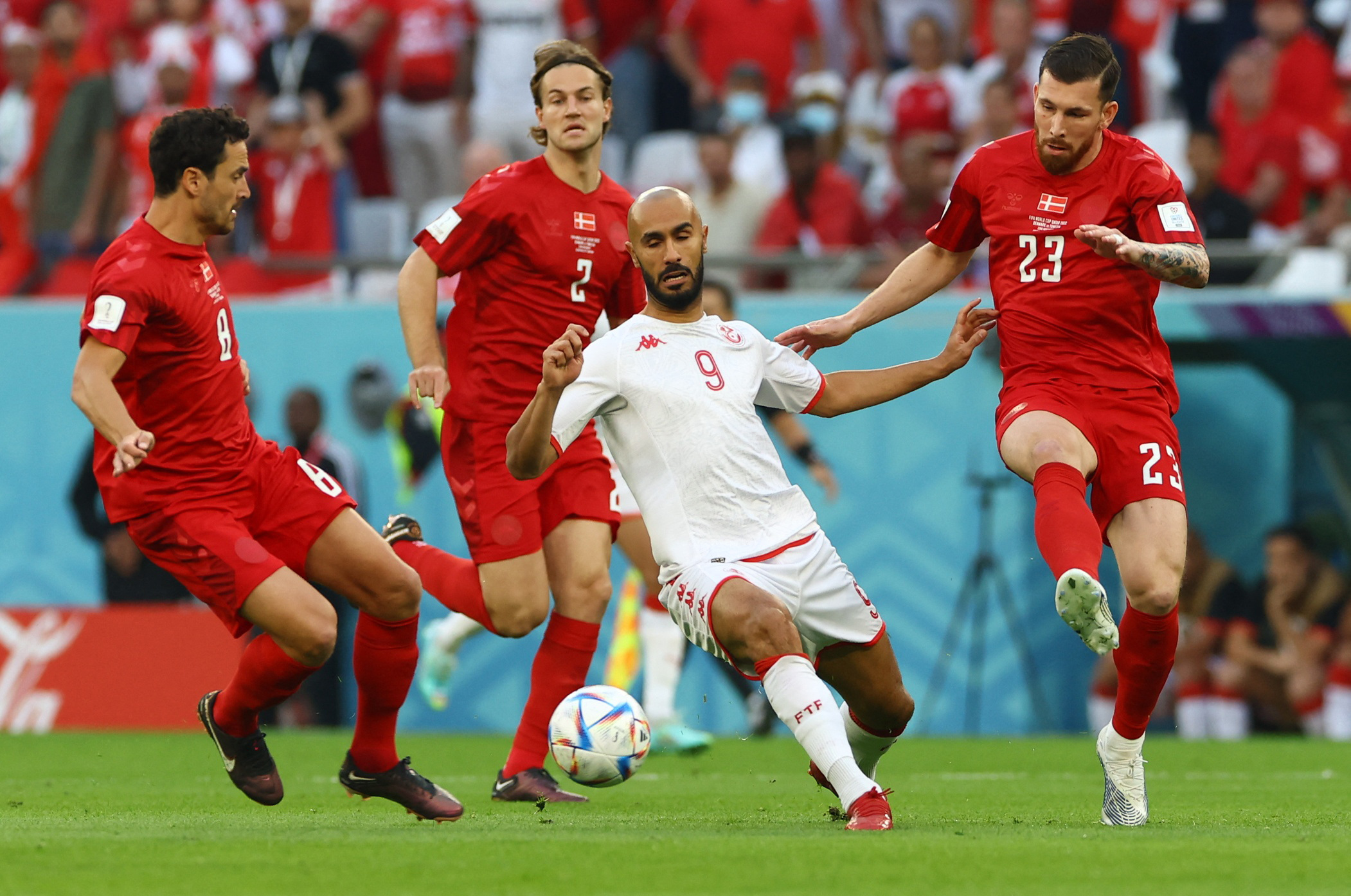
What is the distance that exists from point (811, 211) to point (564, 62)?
7059 millimetres

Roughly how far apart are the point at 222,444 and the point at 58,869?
2082 millimetres

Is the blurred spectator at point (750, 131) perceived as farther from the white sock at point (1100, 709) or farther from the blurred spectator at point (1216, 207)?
the white sock at point (1100, 709)

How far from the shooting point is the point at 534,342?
7.80m

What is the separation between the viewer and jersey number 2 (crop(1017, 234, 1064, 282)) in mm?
6719

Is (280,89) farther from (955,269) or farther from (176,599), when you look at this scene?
(955,269)

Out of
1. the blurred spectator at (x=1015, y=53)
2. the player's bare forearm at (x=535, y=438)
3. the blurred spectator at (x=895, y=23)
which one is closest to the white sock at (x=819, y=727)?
the player's bare forearm at (x=535, y=438)

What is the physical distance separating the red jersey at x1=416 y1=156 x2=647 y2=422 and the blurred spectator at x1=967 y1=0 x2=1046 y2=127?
750 cm

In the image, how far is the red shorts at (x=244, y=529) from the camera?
658 centimetres

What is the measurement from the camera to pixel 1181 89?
14898 millimetres

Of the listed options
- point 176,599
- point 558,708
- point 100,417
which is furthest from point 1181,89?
point 100,417

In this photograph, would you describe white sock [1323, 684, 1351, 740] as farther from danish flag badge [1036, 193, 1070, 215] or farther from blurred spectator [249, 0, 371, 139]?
blurred spectator [249, 0, 371, 139]

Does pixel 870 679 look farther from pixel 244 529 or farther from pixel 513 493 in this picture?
pixel 244 529

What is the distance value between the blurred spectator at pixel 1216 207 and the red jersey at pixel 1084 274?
7070 mm

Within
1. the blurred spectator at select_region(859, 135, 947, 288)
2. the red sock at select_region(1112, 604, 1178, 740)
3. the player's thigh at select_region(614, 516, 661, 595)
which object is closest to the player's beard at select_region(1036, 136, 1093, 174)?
the red sock at select_region(1112, 604, 1178, 740)
